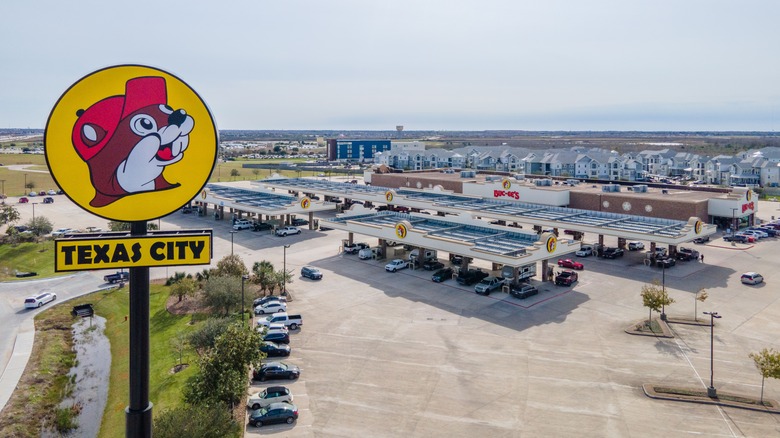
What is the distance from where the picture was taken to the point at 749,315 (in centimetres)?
3809

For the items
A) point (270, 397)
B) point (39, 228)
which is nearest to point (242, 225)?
point (39, 228)

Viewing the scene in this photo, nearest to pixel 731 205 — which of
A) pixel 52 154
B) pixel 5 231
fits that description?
pixel 52 154

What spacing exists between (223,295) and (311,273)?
11.8 metres

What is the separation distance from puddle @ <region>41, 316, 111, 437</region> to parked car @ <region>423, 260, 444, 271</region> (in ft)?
88.8

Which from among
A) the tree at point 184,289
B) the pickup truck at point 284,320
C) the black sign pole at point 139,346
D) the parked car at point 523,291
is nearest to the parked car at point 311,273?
the tree at point 184,289

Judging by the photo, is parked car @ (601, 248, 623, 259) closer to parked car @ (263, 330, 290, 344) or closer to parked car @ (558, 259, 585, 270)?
parked car @ (558, 259, 585, 270)

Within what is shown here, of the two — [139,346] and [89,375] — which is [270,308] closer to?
[89,375]

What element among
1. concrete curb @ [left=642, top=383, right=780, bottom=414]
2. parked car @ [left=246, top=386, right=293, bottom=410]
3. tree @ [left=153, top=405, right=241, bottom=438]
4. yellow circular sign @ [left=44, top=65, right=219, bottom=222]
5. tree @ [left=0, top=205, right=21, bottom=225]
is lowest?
concrete curb @ [left=642, top=383, right=780, bottom=414]

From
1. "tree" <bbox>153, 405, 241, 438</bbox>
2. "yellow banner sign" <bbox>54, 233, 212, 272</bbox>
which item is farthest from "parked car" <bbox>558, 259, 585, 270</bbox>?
"yellow banner sign" <bbox>54, 233, 212, 272</bbox>

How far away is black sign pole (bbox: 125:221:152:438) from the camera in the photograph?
12.6 m

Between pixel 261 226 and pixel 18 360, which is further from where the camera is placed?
pixel 261 226

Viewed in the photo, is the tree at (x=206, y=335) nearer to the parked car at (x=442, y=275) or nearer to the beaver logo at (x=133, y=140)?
the beaver logo at (x=133, y=140)

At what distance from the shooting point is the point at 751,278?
4578 cm

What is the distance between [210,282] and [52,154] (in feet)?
89.8
